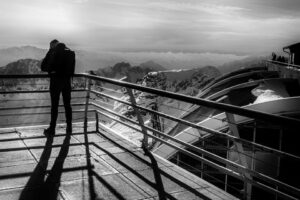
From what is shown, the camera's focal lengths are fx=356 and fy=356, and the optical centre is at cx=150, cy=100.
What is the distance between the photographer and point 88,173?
18.7ft

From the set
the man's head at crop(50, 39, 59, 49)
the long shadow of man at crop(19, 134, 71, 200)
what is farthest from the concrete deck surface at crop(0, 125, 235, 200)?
the man's head at crop(50, 39, 59, 49)

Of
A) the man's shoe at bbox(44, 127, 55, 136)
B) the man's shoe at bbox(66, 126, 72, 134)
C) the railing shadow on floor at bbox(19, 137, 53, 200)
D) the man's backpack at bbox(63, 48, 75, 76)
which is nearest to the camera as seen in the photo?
the railing shadow on floor at bbox(19, 137, 53, 200)

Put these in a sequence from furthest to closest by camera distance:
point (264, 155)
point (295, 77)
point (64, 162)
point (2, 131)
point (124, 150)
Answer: point (295, 77)
point (264, 155)
point (2, 131)
point (124, 150)
point (64, 162)

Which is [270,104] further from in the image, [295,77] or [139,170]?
[139,170]

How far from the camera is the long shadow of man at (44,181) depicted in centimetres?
477

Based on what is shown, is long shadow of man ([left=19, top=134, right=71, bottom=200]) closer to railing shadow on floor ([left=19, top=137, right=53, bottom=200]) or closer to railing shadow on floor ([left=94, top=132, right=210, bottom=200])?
railing shadow on floor ([left=19, top=137, right=53, bottom=200])

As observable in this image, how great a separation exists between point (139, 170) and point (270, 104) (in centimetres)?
1709

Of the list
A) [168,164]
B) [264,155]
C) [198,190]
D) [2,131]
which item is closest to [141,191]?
[198,190]

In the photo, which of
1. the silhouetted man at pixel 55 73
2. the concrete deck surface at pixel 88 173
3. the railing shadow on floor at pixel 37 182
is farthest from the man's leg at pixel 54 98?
the railing shadow on floor at pixel 37 182

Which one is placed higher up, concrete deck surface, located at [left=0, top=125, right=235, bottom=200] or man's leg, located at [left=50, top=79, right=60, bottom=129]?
man's leg, located at [left=50, top=79, right=60, bottom=129]

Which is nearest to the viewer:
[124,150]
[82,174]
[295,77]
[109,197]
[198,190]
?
[109,197]

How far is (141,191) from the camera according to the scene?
504 cm

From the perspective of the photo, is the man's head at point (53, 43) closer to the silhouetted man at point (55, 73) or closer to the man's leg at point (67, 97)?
the silhouetted man at point (55, 73)

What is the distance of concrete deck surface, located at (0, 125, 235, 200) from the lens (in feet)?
16.1
